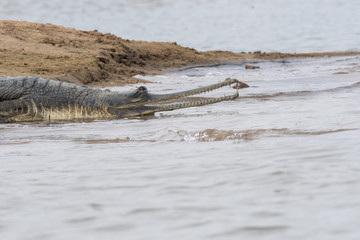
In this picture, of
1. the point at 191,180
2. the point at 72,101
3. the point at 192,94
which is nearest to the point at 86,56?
the point at 72,101

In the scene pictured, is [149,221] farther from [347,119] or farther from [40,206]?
[347,119]

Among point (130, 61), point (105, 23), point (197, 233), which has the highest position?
point (105, 23)

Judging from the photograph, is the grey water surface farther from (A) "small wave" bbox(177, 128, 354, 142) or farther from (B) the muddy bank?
(B) the muddy bank

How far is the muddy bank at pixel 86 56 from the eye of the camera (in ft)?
37.8

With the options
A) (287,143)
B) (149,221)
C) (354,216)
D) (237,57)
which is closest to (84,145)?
(287,143)

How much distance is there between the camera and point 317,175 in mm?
2947

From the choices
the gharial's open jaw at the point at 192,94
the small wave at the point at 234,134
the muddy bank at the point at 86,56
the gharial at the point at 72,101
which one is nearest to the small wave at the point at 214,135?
the small wave at the point at 234,134

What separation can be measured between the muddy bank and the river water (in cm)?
559

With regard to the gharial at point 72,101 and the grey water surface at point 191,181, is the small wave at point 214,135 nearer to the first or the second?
the grey water surface at point 191,181

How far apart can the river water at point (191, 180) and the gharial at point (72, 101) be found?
1471 millimetres

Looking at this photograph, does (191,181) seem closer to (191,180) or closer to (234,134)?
(191,180)

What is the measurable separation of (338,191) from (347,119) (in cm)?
265

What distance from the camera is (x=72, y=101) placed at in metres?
7.87

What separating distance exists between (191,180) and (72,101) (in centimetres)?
500
